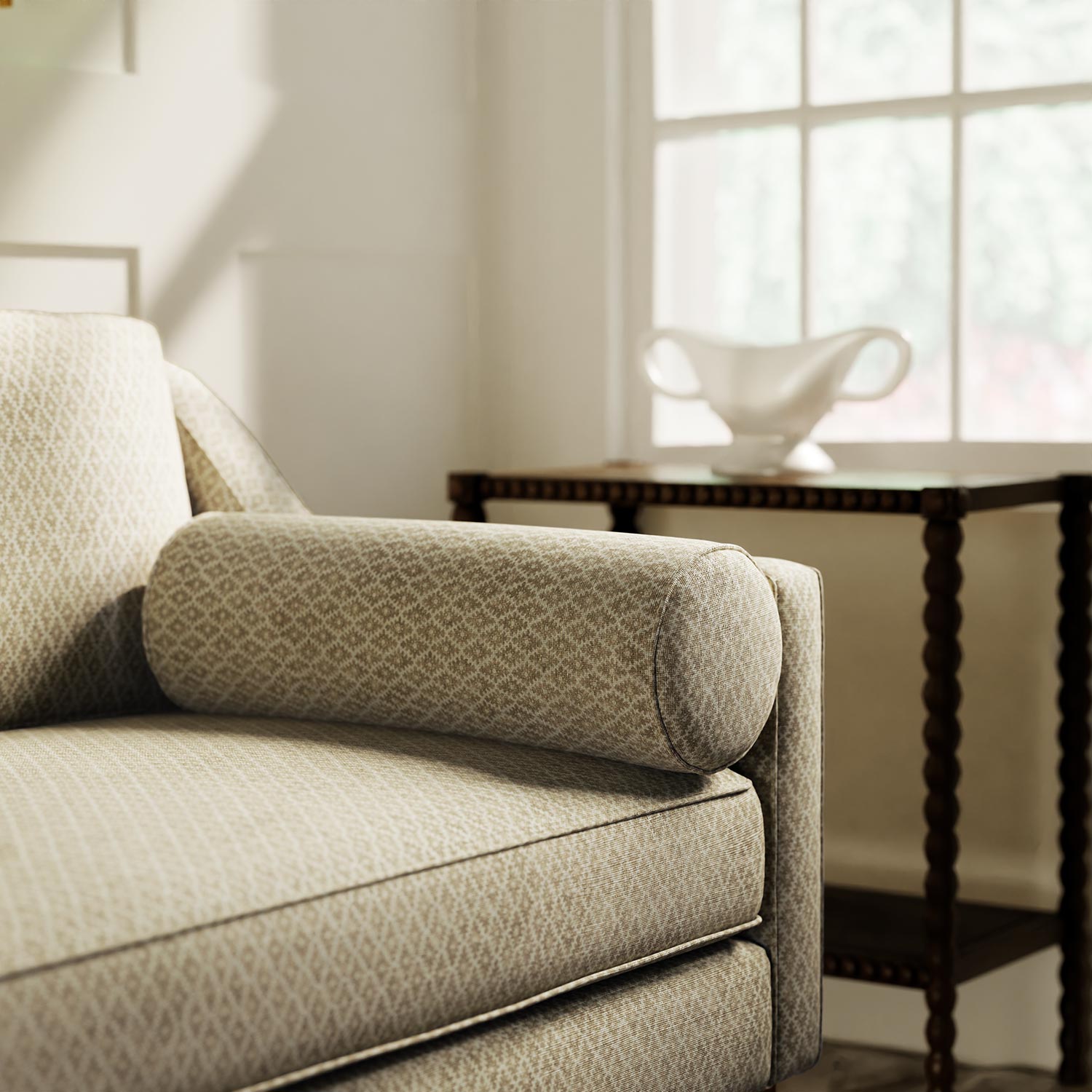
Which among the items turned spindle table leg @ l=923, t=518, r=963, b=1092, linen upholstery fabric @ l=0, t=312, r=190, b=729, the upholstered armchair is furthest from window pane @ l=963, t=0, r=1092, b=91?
linen upholstery fabric @ l=0, t=312, r=190, b=729

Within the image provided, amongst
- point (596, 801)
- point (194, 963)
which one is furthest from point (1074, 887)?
point (194, 963)

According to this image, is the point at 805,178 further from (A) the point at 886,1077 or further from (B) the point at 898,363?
(A) the point at 886,1077

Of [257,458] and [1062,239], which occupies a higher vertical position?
[1062,239]

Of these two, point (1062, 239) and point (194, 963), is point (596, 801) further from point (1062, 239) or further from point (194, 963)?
point (1062, 239)

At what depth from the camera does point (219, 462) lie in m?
1.56

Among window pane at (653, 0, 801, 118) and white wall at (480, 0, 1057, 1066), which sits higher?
window pane at (653, 0, 801, 118)

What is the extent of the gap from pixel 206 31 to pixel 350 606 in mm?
1057

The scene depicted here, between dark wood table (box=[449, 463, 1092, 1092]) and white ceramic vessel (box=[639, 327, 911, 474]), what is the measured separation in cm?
6

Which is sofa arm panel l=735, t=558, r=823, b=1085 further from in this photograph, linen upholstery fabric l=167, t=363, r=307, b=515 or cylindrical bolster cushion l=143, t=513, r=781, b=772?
linen upholstery fabric l=167, t=363, r=307, b=515

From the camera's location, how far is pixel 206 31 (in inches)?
78.5

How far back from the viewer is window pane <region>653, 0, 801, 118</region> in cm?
220

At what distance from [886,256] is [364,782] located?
1.36 meters

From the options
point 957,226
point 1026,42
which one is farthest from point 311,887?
point 1026,42

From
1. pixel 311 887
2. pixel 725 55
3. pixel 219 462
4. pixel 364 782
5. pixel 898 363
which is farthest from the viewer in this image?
pixel 725 55
